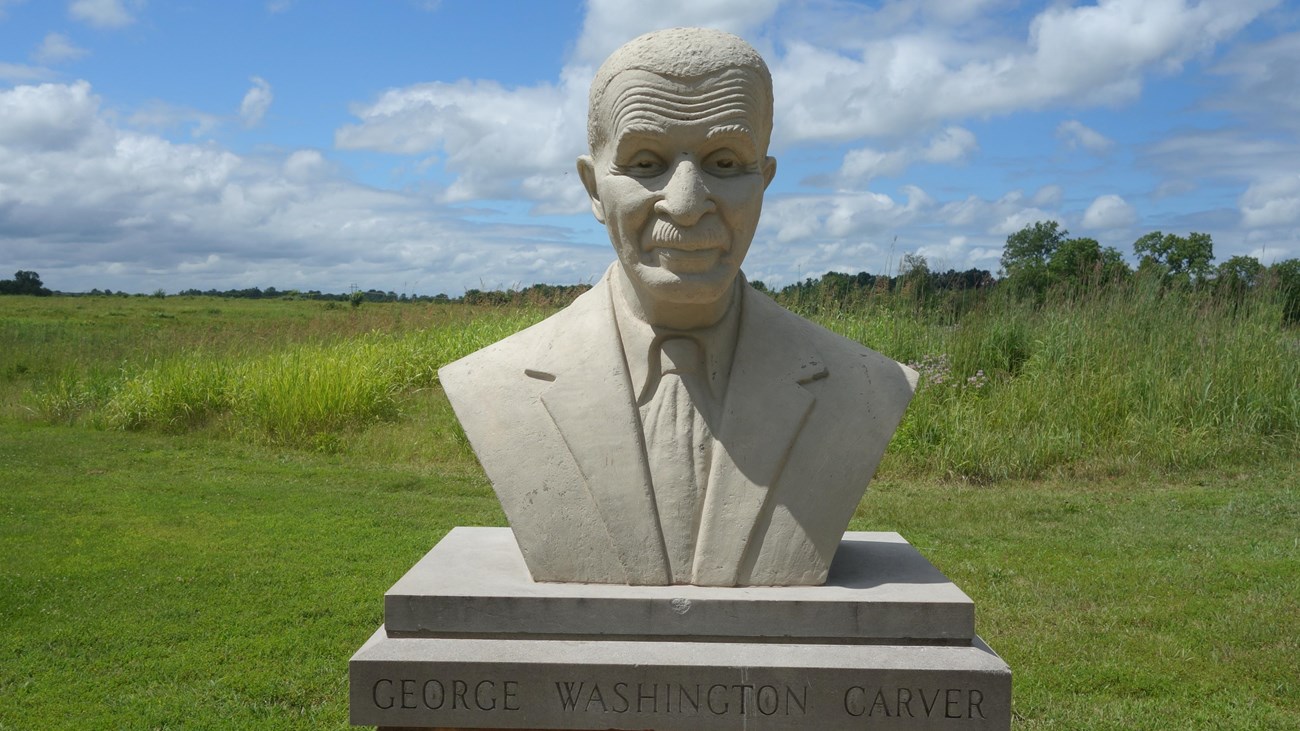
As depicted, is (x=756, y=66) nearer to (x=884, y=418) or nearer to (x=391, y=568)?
(x=884, y=418)

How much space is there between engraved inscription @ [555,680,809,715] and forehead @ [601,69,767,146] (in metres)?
1.33

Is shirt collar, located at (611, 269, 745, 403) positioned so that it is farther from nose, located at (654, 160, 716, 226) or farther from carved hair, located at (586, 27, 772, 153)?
carved hair, located at (586, 27, 772, 153)

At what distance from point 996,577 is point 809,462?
313 cm

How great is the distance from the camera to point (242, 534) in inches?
249

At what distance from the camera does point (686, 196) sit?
2516 mm

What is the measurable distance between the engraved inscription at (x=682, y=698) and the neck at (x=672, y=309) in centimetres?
92

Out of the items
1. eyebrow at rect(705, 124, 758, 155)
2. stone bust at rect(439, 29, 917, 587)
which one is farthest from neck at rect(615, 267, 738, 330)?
eyebrow at rect(705, 124, 758, 155)

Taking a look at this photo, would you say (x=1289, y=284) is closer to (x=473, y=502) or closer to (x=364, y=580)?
(x=473, y=502)

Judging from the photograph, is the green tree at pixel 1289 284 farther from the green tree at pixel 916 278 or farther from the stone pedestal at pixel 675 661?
the stone pedestal at pixel 675 661

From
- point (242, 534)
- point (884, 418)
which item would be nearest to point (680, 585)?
point (884, 418)

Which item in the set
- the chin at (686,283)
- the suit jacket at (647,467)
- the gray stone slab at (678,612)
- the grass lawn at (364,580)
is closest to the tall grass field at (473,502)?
the grass lawn at (364,580)

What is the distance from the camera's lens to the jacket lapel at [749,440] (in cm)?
271

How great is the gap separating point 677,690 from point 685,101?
1.40m

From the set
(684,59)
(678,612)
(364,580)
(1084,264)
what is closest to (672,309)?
(684,59)
